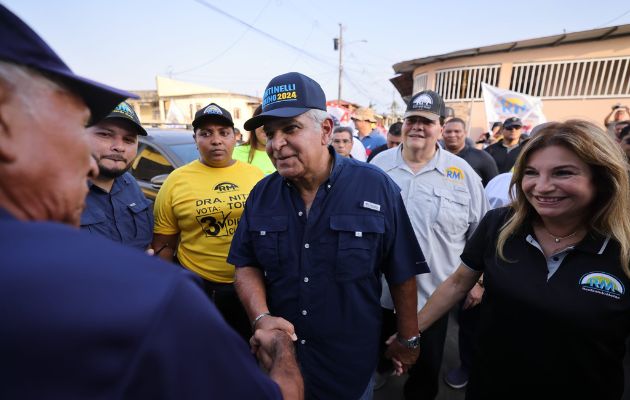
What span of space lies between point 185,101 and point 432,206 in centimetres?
2630

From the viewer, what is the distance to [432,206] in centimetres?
237

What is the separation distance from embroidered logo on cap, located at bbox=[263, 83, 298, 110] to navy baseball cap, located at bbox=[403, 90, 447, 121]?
135 centimetres

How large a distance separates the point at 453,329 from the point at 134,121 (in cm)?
365

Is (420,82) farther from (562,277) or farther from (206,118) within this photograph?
(562,277)

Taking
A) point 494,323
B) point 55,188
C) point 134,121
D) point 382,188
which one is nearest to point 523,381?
point 494,323

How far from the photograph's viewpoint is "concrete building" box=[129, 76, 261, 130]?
2492cm

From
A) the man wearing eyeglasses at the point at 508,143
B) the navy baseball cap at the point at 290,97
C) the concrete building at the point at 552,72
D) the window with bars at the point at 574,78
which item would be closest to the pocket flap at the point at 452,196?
the navy baseball cap at the point at 290,97

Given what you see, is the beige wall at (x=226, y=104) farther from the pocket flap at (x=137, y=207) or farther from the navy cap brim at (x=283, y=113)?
the navy cap brim at (x=283, y=113)

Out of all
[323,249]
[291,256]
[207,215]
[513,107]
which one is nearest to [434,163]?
[323,249]

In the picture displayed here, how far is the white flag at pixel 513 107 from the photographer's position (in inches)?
318

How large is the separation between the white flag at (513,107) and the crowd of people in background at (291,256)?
18.5 feet

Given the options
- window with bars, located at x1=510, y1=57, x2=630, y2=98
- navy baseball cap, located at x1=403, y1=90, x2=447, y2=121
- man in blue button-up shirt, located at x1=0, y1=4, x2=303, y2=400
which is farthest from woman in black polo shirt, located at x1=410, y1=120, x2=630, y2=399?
window with bars, located at x1=510, y1=57, x2=630, y2=98

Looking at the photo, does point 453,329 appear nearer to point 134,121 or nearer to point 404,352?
point 404,352

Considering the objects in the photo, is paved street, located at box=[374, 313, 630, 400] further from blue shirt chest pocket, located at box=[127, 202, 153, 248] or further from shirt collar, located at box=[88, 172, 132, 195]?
shirt collar, located at box=[88, 172, 132, 195]
